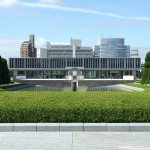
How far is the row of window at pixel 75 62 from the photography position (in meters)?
137

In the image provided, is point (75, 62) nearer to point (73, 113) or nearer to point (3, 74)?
point (3, 74)

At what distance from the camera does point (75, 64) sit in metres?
142

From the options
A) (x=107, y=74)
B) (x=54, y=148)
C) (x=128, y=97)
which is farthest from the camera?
(x=107, y=74)

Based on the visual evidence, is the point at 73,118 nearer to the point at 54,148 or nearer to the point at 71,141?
the point at 71,141

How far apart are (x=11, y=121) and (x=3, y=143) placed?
2.24 metres

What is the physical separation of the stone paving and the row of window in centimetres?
12534

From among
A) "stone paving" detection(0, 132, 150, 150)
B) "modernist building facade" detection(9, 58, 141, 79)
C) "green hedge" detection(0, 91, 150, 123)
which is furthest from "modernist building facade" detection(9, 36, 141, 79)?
"stone paving" detection(0, 132, 150, 150)

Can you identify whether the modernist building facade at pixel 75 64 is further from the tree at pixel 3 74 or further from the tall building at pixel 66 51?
the tree at pixel 3 74

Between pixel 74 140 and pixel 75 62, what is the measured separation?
131m

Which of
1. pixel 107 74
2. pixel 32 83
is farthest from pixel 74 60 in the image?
pixel 32 83

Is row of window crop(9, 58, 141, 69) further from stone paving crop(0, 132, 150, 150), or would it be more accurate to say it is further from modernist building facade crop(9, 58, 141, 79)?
stone paving crop(0, 132, 150, 150)

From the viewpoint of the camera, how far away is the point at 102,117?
12.2 meters

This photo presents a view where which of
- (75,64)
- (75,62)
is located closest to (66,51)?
(75,62)

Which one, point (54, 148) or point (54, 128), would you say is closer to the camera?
point (54, 148)
